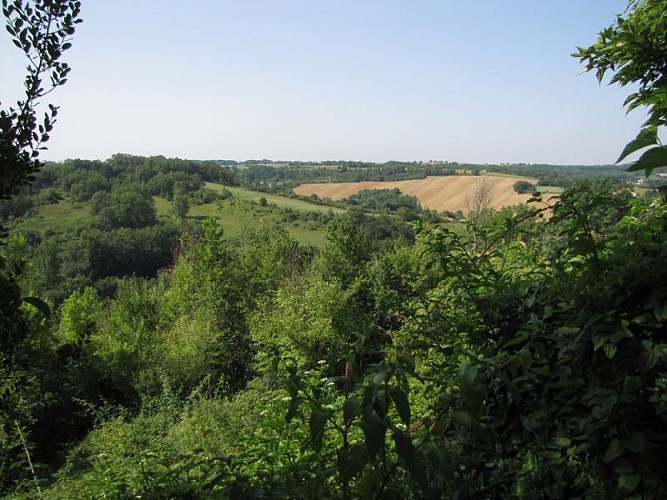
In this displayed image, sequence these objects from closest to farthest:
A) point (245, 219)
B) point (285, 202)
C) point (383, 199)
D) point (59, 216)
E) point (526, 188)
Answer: point (526, 188)
point (245, 219)
point (59, 216)
point (383, 199)
point (285, 202)

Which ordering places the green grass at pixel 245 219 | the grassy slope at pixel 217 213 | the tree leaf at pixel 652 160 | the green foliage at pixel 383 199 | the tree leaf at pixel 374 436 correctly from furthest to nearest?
the green foliage at pixel 383 199 < the grassy slope at pixel 217 213 < the green grass at pixel 245 219 < the tree leaf at pixel 652 160 < the tree leaf at pixel 374 436

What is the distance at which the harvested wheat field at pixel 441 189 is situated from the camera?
4731 centimetres

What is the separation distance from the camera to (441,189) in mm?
69625

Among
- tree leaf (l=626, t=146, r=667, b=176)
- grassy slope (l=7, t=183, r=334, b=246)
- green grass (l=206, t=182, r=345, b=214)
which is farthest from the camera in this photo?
green grass (l=206, t=182, r=345, b=214)

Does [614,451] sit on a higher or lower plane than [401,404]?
lower

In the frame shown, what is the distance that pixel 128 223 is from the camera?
69.7 meters

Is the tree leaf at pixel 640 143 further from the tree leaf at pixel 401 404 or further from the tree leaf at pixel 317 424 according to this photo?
the tree leaf at pixel 317 424

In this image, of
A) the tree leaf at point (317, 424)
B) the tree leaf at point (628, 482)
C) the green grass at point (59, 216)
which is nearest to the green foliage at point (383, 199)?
the green grass at point (59, 216)

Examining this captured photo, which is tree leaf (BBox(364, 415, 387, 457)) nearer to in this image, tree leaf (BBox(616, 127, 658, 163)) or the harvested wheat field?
tree leaf (BBox(616, 127, 658, 163))

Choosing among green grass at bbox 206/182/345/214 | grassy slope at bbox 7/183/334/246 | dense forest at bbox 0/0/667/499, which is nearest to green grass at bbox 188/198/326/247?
grassy slope at bbox 7/183/334/246

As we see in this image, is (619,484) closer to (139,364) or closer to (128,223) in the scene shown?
(139,364)

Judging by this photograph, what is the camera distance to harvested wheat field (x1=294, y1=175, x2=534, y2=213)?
47.3m

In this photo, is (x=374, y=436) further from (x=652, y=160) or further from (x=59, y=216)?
(x=59, y=216)

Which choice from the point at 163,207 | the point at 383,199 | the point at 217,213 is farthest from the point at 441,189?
the point at 163,207
